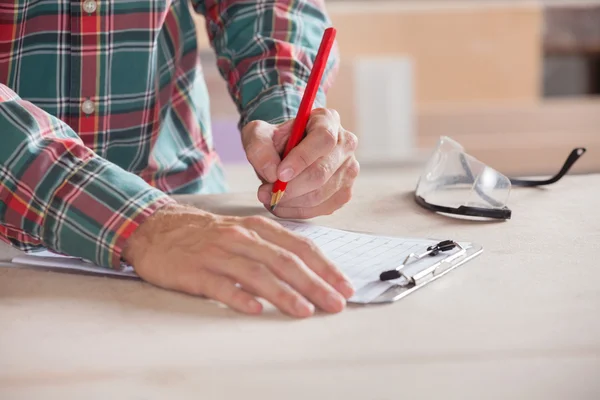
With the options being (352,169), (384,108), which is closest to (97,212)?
(352,169)

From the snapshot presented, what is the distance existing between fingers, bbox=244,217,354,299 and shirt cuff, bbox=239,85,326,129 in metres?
0.40

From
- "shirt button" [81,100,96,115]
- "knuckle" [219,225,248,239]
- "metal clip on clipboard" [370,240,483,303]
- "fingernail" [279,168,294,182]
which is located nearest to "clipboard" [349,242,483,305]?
"metal clip on clipboard" [370,240,483,303]

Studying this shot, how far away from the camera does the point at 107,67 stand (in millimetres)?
1149

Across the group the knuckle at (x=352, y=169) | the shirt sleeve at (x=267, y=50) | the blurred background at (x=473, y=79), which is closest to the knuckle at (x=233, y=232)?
the knuckle at (x=352, y=169)

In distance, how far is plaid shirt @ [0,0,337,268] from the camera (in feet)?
2.60

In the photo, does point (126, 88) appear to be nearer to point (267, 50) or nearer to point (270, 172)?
point (267, 50)

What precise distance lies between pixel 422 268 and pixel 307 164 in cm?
25

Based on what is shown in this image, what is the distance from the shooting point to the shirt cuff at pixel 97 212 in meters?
0.76

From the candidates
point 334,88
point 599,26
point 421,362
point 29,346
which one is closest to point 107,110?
point 29,346

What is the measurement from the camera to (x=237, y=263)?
26.7 inches

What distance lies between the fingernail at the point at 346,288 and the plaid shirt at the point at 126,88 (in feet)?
0.78

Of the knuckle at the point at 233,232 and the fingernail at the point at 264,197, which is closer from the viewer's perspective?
the knuckle at the point at 233,232

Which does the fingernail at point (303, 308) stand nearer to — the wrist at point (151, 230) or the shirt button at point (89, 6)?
the wrist at point (151, 230)

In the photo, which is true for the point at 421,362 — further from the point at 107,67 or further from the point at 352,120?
the point at 352,120
